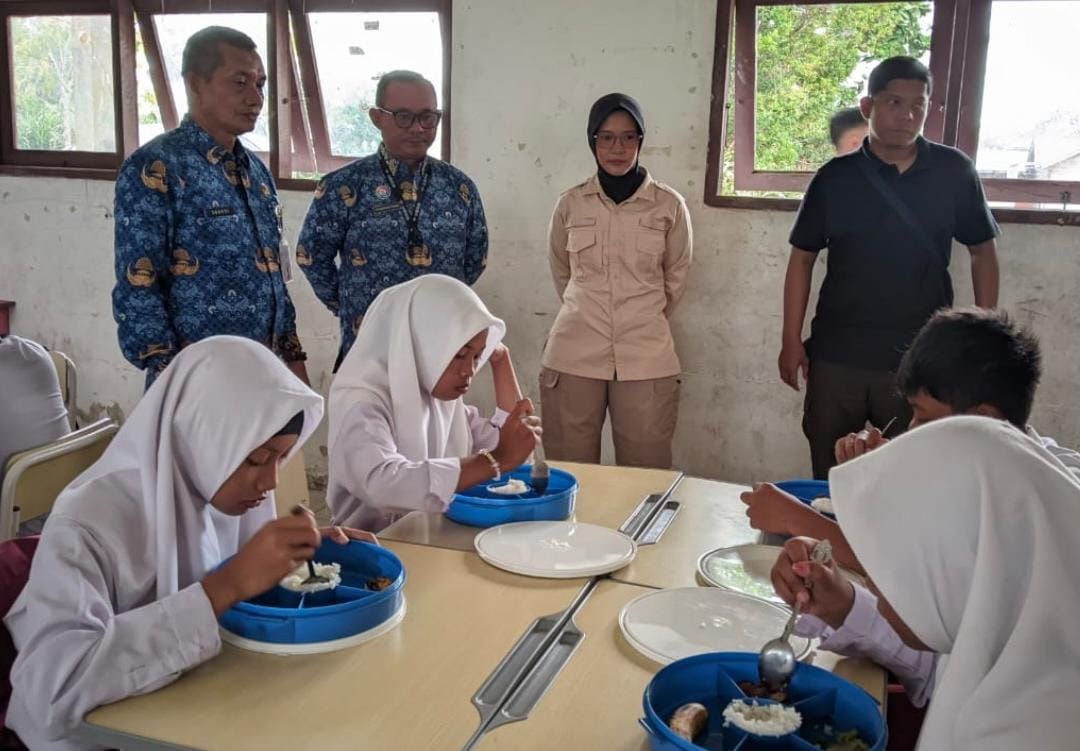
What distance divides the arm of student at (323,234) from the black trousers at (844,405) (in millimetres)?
1653

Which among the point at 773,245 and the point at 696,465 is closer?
the point at 773,245

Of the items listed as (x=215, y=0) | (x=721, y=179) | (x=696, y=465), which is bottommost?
(x=696, y=465)

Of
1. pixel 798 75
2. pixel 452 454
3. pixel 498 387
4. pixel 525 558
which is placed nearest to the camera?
pixel 525 558

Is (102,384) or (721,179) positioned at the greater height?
(721,179)

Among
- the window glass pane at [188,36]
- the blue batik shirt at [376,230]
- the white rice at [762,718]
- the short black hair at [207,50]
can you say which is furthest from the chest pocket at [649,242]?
the white rice at [762,718]

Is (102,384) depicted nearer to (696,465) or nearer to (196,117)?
(196,117)

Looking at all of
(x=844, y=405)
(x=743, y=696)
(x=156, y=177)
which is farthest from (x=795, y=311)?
(x=743, y=696)

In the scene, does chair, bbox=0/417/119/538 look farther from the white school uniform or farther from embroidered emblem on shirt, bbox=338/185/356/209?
embroidered emblem on shirt, bbox=338/185/356/209

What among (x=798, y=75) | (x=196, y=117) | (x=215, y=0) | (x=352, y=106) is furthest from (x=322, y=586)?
(x=215, y=0)

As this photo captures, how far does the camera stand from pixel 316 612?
4.31 feet

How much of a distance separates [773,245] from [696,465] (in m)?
0.93

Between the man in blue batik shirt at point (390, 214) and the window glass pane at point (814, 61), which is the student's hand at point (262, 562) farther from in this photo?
the window glass pane at point (814, 61)

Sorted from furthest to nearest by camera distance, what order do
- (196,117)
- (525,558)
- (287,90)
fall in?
(287,90), (196,117), (525,558)

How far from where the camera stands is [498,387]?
279cm
